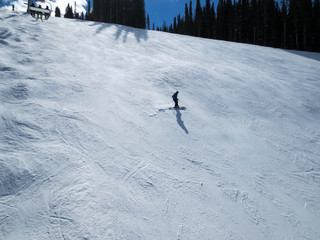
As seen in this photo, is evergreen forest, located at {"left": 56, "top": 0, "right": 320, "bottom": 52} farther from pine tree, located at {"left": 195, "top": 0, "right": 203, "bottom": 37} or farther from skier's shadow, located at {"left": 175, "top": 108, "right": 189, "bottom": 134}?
skier's shadow, located at {"left": 175, "top": 108, "right": 189, "bottom": 134}

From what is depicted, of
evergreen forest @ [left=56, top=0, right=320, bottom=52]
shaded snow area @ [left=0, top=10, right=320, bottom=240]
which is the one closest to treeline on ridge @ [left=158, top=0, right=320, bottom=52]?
evergreen forest @ [left=56, top=0, right=320, bottom=52]

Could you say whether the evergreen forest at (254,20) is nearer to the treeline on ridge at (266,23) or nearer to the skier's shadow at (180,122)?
the treeline on ridge at (266,23)

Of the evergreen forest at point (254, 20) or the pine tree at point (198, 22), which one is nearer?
the evergreen forest at point (254, 20)

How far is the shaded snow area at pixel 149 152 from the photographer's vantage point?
12.5 ft

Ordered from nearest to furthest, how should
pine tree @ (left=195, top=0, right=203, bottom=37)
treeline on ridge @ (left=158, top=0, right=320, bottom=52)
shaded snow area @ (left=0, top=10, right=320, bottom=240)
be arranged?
shaded snow area @ (left=0, top=10, right=320, bottom=240), treeline on ridge @ (left=158, top=0, right=320, bottom=52), pine tree @ (left=195, top=0, right=203, bottom=37)

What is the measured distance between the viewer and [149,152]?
18.4 feet

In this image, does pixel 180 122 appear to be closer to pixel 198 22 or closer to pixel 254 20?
pixel 254 20

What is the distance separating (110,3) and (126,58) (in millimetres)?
41341

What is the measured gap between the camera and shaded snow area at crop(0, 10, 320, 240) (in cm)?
381

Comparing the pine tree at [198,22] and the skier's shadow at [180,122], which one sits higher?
the pine tree at [198,22]

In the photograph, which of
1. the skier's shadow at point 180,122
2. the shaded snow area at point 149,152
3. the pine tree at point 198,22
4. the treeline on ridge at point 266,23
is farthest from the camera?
the pine tree at point 198,22

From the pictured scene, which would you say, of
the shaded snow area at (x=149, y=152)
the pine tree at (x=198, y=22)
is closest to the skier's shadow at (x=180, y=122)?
the shaded snow area at (x=149, y=152)

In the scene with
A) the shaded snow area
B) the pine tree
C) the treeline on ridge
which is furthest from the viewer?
the pine tree

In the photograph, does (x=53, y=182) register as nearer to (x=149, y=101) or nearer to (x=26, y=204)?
(x=26, y=204)
